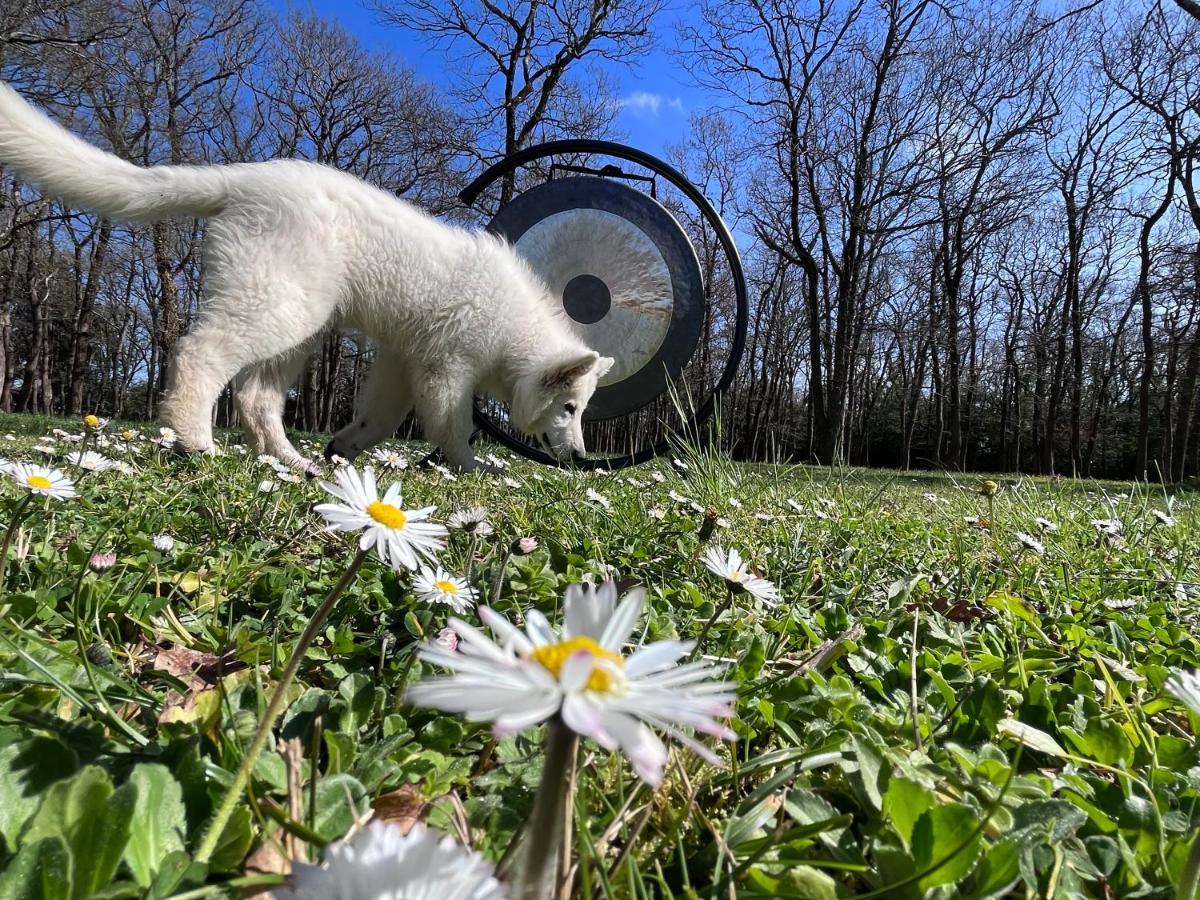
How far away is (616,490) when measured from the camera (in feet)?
10.5

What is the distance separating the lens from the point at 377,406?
5.19m

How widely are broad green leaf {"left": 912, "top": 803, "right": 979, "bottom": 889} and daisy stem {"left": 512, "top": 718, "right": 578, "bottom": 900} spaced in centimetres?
39

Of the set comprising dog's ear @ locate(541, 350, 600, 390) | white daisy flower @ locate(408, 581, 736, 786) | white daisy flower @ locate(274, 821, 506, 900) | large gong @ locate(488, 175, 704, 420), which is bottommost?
white daisy flower @ locate(274, 821, 506, 900)

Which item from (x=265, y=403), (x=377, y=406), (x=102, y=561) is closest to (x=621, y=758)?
(x=102, y=561)

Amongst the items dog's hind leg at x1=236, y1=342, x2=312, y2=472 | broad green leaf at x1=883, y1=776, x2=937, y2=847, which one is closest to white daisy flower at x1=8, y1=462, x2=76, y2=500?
broad green leaf at x1=883, y1=776, x2=937, y2=847

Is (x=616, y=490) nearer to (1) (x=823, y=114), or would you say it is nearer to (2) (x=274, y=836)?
(2) (x=274, y=836)

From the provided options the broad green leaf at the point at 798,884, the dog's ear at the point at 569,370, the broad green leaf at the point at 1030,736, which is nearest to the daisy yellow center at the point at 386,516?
the broad green leaf at the point at 798,884

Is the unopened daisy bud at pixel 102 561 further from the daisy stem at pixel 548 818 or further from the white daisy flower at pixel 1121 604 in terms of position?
the white daisy flower at pixel 1121 604

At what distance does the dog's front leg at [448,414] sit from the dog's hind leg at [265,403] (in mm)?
819

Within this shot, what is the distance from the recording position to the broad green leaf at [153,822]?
468mm

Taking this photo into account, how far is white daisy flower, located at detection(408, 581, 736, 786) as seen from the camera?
22 cm

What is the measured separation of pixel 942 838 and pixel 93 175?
14.5 feet

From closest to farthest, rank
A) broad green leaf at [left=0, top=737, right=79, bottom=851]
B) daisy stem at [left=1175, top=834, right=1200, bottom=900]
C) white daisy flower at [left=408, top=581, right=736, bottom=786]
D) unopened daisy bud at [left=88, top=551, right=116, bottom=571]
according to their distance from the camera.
Answer: white daisy flower at [left=408, top=581, right=736, bottom=786], daisy stem at [left=1175, top=834, right=1200, bottom=900], broad green leaf at [left=0, top=737, right=79, bottom=851], unopened daisy bud at [left=88, top=551, right=116, bottom=571]

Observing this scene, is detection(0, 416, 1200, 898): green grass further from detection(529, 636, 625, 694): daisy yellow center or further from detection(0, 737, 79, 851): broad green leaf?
detection(529, 636, 625, 694): daisy yellow center
